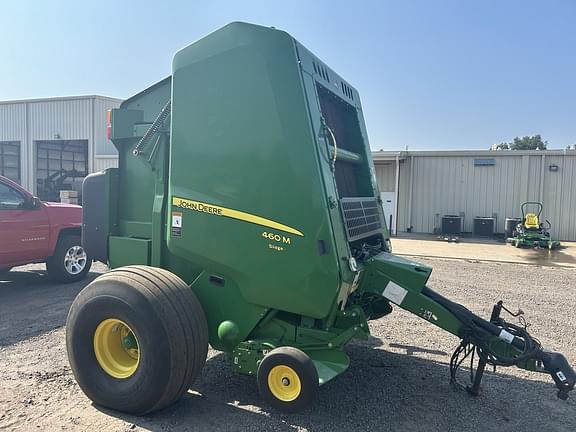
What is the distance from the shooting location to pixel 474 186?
18.5 metres

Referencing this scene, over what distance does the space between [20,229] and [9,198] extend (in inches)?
19.4

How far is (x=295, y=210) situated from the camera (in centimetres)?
309

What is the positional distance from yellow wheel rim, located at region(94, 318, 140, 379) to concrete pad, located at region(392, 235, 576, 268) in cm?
1031

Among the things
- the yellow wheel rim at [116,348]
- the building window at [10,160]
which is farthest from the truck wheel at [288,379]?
the building window at [10,160]

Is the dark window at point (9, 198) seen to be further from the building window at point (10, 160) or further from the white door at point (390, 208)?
the building window at point (10, 160)

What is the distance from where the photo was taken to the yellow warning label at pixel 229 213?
3131mm

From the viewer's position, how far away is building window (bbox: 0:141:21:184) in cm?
2531

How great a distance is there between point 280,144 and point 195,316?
132cm

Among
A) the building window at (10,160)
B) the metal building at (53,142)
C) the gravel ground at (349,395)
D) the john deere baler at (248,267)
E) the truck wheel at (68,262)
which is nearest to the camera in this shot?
the john deere baler at (248,267)

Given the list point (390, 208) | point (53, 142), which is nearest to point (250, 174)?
point (390, 208)

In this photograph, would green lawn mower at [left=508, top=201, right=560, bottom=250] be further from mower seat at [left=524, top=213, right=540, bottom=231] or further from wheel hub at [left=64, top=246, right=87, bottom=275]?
wheel hub at [left=64, top=246, right=87, bottom=275]

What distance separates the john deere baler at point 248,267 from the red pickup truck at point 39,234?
13.7 feet

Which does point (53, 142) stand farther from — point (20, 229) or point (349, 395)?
point (349, 395)

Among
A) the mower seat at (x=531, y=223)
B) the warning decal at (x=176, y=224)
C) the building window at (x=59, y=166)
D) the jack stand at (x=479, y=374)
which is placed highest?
the building window at (x=59, y=166)
